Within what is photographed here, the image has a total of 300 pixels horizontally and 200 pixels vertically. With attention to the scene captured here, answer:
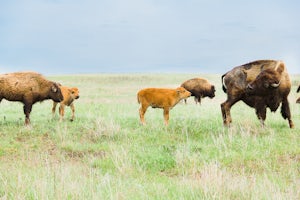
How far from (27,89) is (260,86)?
716 cm

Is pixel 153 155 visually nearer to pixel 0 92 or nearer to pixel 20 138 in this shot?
pixel 20 138

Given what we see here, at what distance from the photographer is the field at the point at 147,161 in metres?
5.51

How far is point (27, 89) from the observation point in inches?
521

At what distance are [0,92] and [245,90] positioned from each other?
7.56 meters

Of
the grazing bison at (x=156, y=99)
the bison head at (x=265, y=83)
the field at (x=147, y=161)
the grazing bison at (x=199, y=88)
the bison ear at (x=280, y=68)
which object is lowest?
the field at (x=147, y=161)

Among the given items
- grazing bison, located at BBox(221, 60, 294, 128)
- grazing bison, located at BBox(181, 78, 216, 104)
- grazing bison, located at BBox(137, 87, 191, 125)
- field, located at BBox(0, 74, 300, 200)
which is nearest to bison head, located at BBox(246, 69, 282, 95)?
grazing bison, located at BBox(221, 60, 294, 128)

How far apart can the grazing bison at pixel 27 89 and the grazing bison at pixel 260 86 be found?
224 inches

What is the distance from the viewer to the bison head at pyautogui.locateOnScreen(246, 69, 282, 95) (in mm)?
11375

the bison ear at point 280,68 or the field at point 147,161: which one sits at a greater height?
the bison ear at point 280,68

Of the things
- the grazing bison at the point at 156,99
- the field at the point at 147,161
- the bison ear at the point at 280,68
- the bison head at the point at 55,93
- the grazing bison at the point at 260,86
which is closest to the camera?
the field at the point at 147,161

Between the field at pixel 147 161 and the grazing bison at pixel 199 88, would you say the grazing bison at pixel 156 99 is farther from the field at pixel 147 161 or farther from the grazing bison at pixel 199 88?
the grazing bison at pixel 199 88

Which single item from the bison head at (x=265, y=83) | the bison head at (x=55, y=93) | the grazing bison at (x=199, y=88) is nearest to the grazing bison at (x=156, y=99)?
the bison head at (x=265, y=83)

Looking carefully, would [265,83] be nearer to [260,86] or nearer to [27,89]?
[260,86]

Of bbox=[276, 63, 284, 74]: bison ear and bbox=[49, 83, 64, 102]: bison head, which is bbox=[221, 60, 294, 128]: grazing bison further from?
bbox=[49, 83, 64, 102]: bison head
